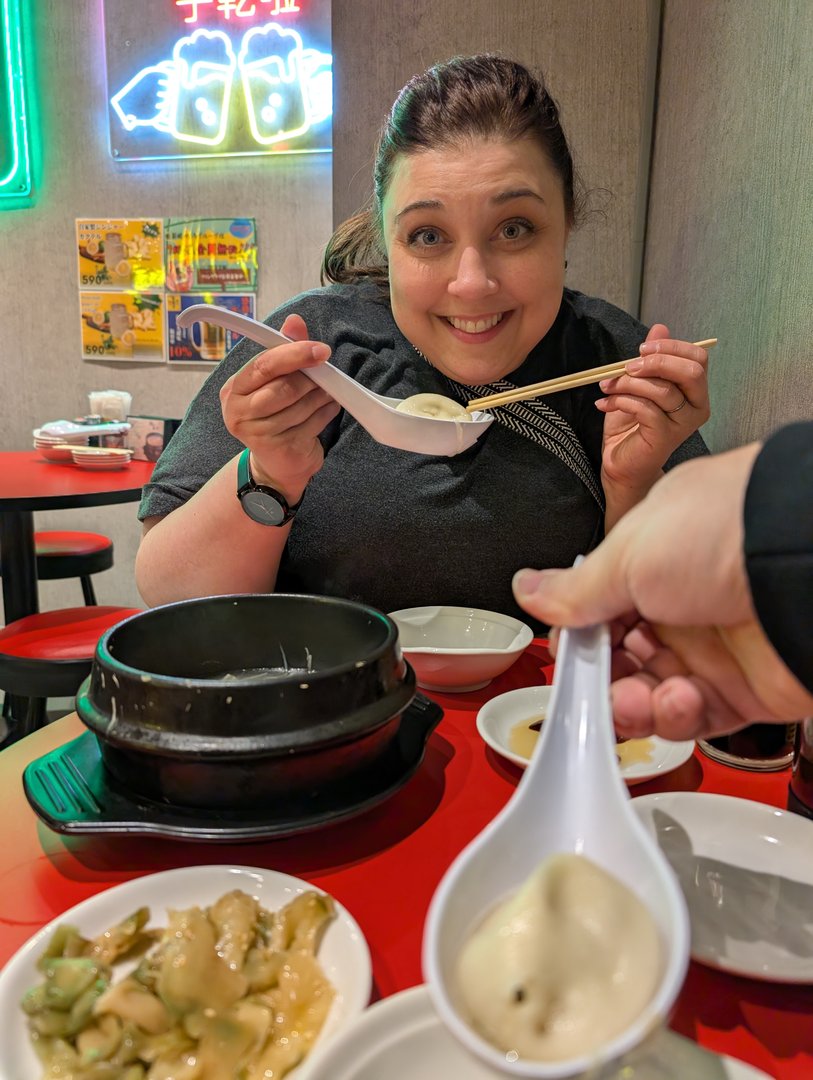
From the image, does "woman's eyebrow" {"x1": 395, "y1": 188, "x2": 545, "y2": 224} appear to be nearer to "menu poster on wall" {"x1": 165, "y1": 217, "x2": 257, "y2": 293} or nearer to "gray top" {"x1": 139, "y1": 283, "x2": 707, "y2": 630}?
"gray top" {"x1": 139, "y1": 283, "x2": 707, "y2": 630}

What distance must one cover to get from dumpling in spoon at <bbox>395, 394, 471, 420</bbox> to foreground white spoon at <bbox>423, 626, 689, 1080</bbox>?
2.94ft

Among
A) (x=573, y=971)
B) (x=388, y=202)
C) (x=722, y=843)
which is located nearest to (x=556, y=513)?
(x=388, y=202)

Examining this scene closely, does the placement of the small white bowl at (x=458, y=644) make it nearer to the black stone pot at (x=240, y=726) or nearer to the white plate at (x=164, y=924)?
the black stone pot at (x=240, y=726)

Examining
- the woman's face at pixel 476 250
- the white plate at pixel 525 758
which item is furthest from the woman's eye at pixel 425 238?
the white plate at pixel 525 758

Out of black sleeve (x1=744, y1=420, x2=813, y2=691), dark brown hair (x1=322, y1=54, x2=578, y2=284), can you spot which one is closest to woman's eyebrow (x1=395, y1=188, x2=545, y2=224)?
dark brown hair (x1=322, y1=54, x2=578, y2=284)

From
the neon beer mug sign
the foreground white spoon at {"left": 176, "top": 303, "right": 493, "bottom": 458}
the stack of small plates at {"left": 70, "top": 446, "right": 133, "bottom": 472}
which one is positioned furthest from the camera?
the neon beer mug sign

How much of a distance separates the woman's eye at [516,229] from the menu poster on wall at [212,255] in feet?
8.67

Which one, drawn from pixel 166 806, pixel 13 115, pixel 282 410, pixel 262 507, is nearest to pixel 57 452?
pixel 13 115

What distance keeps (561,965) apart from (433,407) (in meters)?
1.16

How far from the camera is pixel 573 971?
0.49 meters

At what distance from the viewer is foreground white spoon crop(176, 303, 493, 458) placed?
119 centimetres

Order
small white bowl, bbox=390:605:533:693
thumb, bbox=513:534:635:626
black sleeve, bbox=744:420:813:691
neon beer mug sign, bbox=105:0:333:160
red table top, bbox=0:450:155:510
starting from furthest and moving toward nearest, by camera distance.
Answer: neon beer mug sign, bbox=105:0:333:160, red table top, bbox=0:450:155:510, small white bowl, bbox=390:605:533:693, thumb, bbox=513:534:635:626, black sleeve, bbox=744:420:813:691

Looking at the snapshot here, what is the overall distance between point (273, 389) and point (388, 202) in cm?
62

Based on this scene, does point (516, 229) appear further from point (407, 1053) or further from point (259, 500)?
point (407, 1053)
